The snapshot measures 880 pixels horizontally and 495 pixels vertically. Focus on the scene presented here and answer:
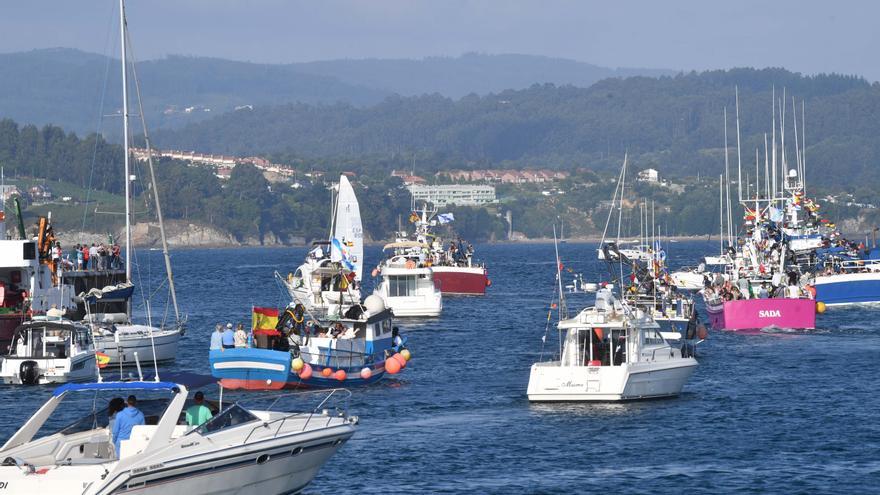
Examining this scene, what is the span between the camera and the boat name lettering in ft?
264

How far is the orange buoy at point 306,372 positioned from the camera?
179ft

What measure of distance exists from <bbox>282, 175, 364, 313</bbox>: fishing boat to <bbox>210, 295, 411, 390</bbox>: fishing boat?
37.9 ft

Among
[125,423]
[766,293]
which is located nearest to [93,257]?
[766,293]

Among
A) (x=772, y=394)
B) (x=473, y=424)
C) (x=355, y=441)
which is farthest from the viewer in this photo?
(x=772, y=394)

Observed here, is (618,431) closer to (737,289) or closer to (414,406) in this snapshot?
(414,406)

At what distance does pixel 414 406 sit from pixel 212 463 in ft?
70.3

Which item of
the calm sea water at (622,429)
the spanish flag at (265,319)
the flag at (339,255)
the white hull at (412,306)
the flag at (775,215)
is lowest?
the calm sea water at (622,429)

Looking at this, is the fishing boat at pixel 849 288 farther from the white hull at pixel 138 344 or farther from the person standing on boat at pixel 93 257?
the white hull at pixel 138 344

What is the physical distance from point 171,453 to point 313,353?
2441 centimetres

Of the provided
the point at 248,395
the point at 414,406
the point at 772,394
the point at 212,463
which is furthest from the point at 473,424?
the point at 212,463

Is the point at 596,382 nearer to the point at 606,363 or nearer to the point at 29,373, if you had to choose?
the point at 606,363

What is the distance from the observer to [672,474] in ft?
132

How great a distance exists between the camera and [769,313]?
80.5m

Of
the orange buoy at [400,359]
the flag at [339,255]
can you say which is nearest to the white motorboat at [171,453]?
the orange buoy at [400,359]
